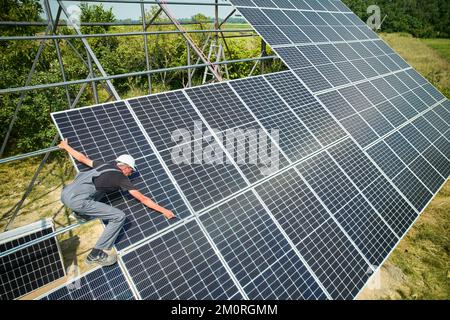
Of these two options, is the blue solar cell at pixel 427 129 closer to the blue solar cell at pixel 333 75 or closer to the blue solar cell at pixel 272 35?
the blue solar cell at pixel 333 75

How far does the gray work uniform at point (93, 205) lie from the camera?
13.6ft

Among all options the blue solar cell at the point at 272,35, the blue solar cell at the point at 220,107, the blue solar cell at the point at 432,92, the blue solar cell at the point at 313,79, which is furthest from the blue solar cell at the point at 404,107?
the blue solar cell at the point at 220,107

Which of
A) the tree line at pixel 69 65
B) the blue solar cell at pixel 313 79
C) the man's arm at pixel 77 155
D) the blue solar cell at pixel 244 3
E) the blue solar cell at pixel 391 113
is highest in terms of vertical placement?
the blue solar cell at pixel 244 3

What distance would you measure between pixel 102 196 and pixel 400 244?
847cm

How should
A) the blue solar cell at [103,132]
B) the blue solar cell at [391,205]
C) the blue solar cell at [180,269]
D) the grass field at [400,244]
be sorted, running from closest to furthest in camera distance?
the blue solar cell at [180,269] → the blue solar cell at [103,132] → the blue solar cell at [391,205] → the grass field at [400,244]

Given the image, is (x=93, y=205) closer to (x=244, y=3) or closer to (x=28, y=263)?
(x=28, y=263)

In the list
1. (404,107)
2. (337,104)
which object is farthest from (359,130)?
(404,107)

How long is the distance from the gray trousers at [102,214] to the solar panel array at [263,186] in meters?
0.17

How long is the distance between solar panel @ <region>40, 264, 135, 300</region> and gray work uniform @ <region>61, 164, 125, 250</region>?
408 mm

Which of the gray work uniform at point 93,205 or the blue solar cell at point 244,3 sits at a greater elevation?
the blue solar cell at point 244,3

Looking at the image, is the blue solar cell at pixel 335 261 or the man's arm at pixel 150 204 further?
the blue solar cell at pixel 335 261

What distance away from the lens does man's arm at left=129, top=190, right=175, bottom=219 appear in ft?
14.4

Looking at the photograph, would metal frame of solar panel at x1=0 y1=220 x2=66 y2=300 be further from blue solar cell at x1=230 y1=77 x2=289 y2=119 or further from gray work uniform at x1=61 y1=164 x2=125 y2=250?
blue solar cell at x1=230 y1=77 x2=289 y2=119
